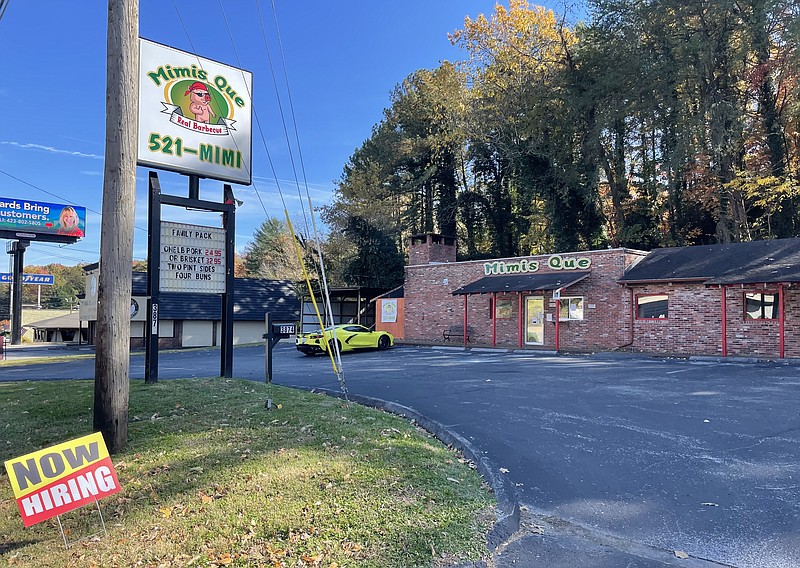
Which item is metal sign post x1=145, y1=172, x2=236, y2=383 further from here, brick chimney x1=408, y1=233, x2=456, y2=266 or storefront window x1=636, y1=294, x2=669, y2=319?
brick chimney x1=408, y1=233, x2=456, y2=266

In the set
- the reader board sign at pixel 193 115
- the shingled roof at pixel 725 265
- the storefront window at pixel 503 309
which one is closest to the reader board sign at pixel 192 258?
the reader board sign at pixel 193 115

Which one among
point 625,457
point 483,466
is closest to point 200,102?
point 483,466

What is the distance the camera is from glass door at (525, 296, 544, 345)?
2372cm

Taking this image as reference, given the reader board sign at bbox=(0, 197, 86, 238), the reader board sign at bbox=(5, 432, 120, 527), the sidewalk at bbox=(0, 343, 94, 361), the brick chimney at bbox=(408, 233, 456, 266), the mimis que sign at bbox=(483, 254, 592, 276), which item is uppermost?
the reader board sign at bbox=(0, 197, 86, 238)

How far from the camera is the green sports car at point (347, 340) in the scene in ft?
71.0

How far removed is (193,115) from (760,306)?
17.8 m

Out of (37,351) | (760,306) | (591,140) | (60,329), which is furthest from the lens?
(60,329)

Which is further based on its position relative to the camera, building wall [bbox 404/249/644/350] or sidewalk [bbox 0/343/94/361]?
sidewalk [bbox 0/343/94/361]

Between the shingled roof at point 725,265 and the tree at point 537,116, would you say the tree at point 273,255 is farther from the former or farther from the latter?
the shingled roof at point 725,265

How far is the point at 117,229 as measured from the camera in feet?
20.0

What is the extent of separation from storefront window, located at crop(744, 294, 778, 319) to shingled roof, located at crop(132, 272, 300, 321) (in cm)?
2864

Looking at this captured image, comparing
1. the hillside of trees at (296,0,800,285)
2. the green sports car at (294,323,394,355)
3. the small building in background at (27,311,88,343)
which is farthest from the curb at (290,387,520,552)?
the small building in background at (27,311,88,343)

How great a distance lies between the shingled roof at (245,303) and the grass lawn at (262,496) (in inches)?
1260

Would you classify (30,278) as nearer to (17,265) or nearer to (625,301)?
(17,265)
